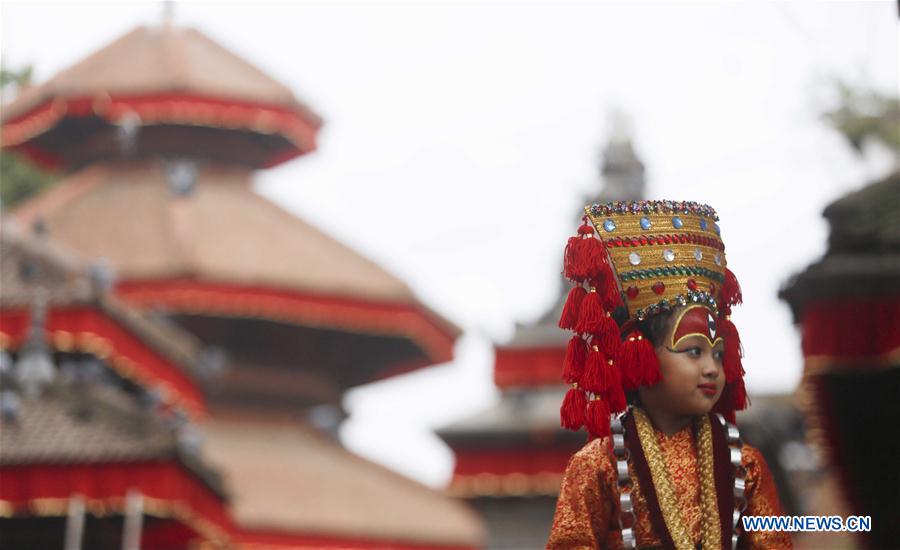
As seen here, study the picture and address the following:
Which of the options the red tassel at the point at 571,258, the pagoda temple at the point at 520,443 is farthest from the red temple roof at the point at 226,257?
the red tassel at the point at 571,258

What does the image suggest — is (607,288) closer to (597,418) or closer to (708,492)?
(597,418)

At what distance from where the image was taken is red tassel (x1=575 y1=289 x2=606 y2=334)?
209 inches

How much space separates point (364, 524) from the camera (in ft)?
63.4

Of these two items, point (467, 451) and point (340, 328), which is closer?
point (467, 451)

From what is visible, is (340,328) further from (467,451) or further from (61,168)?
(61,168)

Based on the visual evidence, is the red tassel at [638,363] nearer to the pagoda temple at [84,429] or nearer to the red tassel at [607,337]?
the red tassel at [607,337]

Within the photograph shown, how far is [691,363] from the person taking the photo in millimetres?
5289

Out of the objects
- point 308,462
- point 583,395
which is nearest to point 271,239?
point 308,462

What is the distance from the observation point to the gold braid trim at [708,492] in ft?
17.2

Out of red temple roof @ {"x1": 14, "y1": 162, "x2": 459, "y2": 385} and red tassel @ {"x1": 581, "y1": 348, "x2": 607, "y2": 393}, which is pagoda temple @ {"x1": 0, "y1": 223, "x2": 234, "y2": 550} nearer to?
red temple roof @ {"x1": 14, "y1": 162, "x2": 459, "y2": 385}

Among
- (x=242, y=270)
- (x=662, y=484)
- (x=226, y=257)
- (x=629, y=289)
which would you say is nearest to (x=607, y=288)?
(x=629, y=289)

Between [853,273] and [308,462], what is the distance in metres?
11.0

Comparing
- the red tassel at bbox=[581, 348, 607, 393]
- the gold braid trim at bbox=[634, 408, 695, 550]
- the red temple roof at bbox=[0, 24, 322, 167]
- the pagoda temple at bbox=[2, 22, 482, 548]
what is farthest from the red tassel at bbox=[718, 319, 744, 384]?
the red temple roof at bbox=[0, 24, 322, 167]

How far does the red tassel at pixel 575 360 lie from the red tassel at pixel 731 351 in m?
0.46
